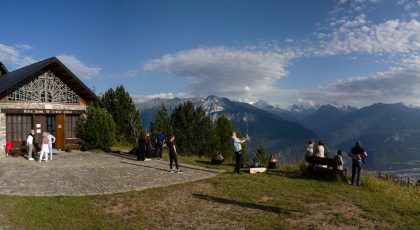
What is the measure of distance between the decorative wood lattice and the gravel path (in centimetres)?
486

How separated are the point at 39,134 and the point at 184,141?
2625 cm

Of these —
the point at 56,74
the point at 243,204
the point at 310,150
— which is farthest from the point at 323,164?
the point at 56,74

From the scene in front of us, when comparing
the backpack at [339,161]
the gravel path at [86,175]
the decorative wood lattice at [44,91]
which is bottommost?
the gravel path at [86,175]

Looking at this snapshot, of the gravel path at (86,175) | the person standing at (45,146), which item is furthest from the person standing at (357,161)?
the person standing at (45,146)

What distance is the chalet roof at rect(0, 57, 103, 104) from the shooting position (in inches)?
917

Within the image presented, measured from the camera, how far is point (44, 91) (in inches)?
1025

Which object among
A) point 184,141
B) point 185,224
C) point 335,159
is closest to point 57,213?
point 185,224

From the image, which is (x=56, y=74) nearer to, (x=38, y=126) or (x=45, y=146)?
(x=38, y=126)

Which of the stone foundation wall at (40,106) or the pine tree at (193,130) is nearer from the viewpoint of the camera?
the stone foundation wall at (40,106)

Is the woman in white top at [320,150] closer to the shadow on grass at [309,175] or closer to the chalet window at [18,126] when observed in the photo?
the shadow on grass at [309,175]

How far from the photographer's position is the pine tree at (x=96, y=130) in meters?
26.7

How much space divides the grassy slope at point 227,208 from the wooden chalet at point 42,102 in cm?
1425

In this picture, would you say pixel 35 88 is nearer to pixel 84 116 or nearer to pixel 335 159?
pixel 84 116

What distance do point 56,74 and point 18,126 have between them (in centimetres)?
477
